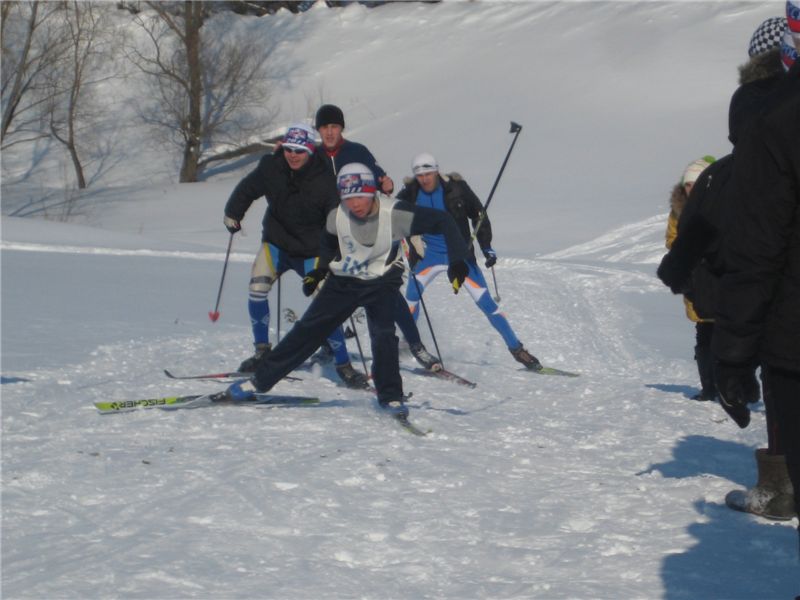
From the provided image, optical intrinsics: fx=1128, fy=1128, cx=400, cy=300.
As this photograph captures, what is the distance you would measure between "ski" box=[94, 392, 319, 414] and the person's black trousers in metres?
0.44

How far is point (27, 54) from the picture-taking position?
3216cm

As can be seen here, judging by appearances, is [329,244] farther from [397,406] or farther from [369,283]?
[397,406]

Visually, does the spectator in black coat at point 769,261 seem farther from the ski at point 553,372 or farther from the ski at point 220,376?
the ski at point 553,372

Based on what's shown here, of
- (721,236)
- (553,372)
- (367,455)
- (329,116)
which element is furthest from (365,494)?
(553,372)

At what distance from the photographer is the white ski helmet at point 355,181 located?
618cm

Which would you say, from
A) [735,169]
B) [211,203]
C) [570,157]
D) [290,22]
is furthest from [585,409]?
[290,22]

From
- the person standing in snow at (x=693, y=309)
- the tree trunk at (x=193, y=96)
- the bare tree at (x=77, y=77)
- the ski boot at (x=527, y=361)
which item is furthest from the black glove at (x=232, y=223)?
the tree trunk at (x=193, y=96)

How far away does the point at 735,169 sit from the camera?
2877 mm

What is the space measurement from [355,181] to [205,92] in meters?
29.9

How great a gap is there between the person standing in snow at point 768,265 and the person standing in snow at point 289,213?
15.5ft

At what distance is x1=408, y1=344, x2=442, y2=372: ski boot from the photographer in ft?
27.7

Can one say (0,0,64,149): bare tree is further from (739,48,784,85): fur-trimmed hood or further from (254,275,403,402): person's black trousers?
(739,48,784,85): fur-trimmed hood

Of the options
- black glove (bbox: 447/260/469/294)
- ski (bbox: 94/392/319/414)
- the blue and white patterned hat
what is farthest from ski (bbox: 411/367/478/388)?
the blue and white patterned hat

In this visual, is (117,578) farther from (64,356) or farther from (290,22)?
(290,22)
